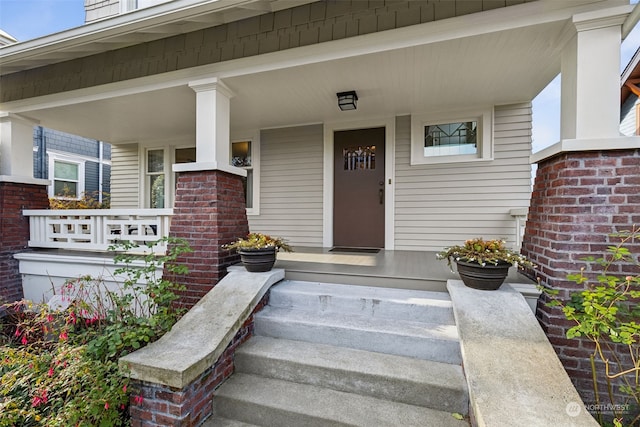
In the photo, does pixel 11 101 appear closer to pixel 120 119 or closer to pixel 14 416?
pixel 120 119

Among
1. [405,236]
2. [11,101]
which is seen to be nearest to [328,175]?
[405,236]

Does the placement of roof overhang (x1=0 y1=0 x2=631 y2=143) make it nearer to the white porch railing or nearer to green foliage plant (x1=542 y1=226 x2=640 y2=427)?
the white porch railing

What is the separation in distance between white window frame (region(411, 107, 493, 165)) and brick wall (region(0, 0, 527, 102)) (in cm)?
181

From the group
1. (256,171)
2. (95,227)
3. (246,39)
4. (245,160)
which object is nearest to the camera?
(246,39)

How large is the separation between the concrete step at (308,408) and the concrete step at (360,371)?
0.05 metres

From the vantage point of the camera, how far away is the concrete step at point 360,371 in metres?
1.66

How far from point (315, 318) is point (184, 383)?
1.02 meters

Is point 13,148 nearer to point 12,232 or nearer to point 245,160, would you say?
point 12,232

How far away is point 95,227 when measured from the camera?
3.92 m

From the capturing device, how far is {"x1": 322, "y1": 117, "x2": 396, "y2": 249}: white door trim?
14.3ft

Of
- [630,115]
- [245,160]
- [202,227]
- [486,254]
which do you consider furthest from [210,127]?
[630,115]

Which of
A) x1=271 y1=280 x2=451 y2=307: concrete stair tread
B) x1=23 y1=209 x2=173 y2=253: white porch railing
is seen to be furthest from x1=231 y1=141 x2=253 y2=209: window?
x1=271 y1=280 x2=451 y2=307: concrete stair tread

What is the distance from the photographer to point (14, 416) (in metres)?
1.62

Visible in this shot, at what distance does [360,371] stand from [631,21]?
304 cm
